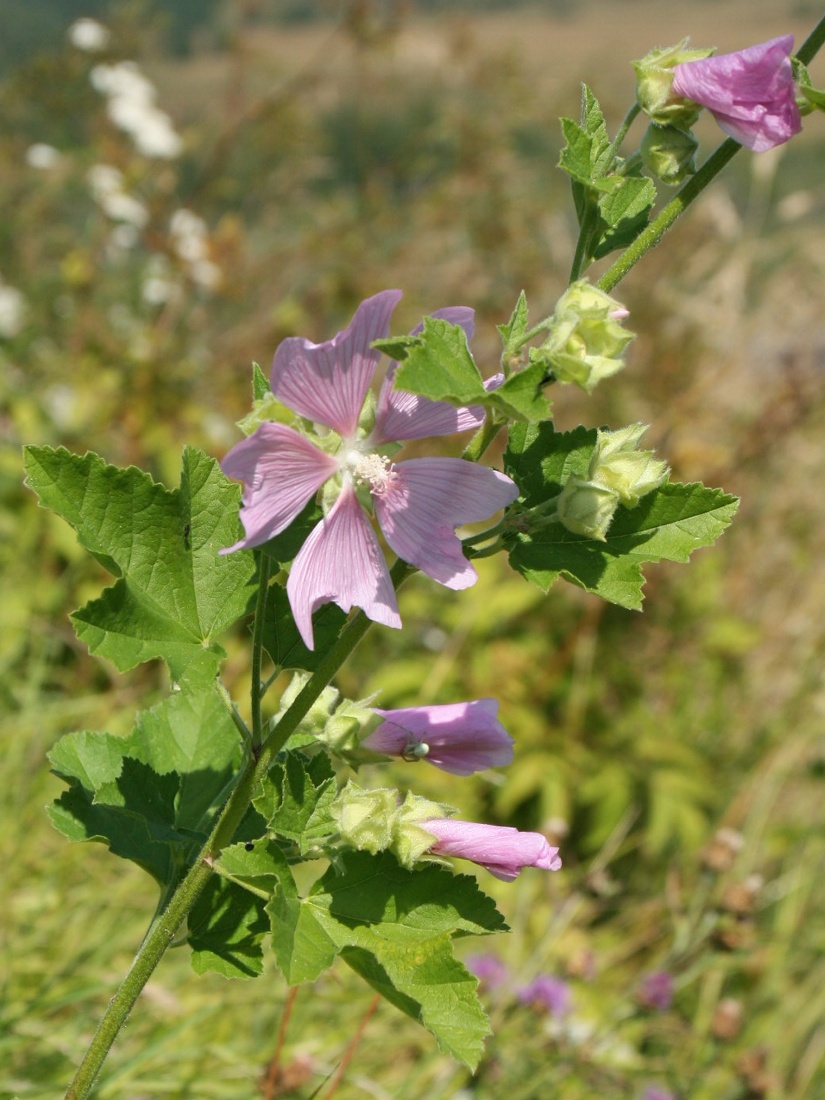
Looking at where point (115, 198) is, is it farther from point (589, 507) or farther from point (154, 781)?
point (589, 507)

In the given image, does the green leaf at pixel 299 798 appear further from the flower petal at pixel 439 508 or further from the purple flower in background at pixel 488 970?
the purple flower in background at pixel 488 970

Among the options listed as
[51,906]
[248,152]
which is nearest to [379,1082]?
[51,906]

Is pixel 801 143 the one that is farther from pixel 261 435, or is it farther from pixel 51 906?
pixel 261 435

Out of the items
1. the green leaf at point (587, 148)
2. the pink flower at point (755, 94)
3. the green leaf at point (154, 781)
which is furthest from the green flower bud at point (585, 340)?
the green leaf at point (154, 781)

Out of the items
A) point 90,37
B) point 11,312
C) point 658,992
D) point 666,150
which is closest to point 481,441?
point 666,150

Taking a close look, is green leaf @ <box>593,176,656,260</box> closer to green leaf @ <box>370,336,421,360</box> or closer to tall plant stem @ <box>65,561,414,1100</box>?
green leaf @ <box>370,336,421,360</box>

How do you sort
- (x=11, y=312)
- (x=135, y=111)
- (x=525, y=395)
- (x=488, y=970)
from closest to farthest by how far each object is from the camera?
(x=525, y=395)
(x=488, y=970)
(x=11, y=312)
(x=135, y=111)

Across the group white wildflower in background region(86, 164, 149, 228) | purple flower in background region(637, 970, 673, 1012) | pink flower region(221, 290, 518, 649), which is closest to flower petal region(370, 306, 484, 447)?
pink flower region(221, 290, 518, 649)
